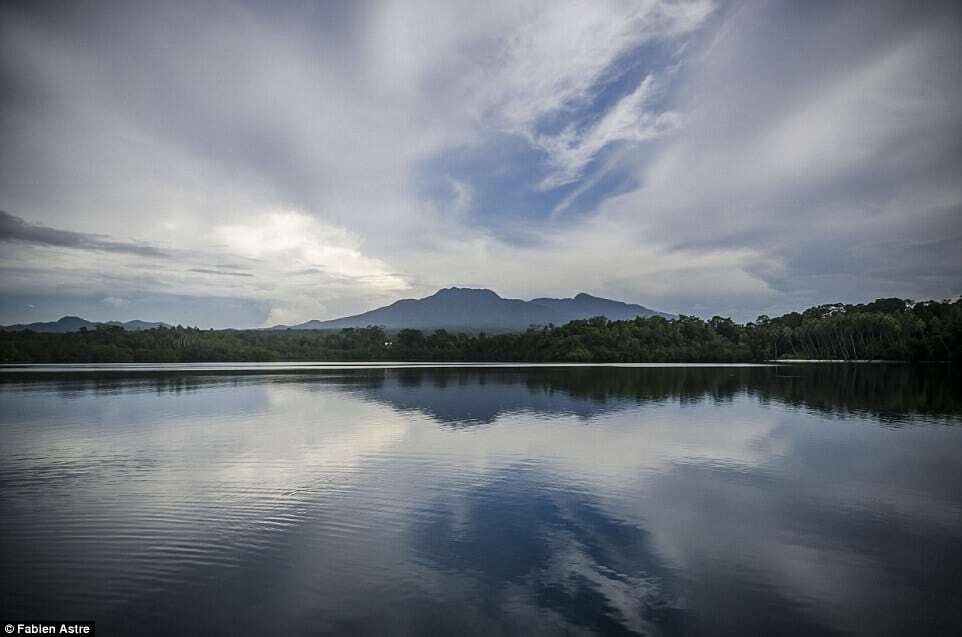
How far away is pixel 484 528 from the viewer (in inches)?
446

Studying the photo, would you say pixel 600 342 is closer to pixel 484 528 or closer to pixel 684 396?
pixel 684 396

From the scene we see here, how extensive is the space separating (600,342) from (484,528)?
119 m

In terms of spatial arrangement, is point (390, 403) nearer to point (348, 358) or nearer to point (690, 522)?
point (690, 522)

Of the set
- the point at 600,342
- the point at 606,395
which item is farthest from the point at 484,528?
the point at 600,342

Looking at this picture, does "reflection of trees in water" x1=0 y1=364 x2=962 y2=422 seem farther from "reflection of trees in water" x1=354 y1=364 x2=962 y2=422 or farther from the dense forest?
the dense forest

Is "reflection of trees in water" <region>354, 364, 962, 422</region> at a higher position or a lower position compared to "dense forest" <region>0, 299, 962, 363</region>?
lower

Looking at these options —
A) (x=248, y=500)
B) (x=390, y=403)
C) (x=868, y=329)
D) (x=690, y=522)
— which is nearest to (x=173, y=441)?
(x=248, y=500)

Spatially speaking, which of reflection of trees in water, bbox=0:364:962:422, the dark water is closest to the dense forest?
reflection of trees in water, bbox=0:364:962:422

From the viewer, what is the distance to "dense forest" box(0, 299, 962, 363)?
98375mm

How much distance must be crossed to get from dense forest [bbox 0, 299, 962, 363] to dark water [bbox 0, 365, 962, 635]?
9173 cm

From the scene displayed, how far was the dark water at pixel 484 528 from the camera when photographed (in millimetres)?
7820

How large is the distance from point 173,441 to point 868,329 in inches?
4744

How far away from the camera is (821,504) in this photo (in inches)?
519

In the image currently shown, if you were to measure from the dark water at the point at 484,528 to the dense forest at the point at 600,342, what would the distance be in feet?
301
